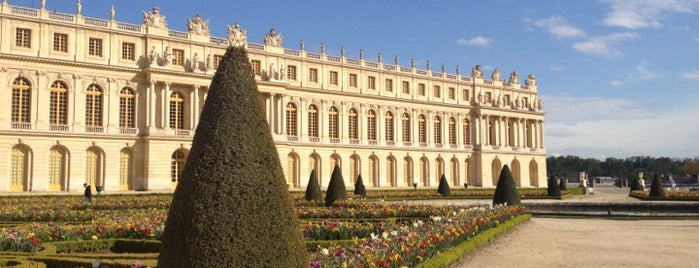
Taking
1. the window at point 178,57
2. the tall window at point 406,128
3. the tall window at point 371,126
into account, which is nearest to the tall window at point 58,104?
the window at point 178,57

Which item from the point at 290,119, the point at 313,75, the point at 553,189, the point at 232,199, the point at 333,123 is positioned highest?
the point at 313,75

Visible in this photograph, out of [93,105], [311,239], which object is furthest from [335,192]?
[93,105]

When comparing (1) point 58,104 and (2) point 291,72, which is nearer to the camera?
(1) point 58,104

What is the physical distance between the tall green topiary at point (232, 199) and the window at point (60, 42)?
36.8 meters

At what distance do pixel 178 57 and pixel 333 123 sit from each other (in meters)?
14.8

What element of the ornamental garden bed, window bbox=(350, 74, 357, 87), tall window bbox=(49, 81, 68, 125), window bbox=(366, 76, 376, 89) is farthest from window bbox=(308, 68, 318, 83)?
the ornamental garden bed

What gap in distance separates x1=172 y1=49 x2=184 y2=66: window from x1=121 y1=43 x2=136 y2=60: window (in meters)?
2.68

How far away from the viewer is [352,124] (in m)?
54.6

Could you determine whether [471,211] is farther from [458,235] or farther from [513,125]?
[513,125]

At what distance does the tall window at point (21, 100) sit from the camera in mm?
37625

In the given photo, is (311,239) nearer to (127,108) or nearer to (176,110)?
(127,108)

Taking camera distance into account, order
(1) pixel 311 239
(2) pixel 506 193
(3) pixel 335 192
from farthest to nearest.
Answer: (3) pixel 335 192 < (2) pixel 506 193 < (1) pixel 311 239

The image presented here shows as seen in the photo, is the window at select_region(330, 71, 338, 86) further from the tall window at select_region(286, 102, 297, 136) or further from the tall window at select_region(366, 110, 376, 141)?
the tall window at select_region(286, 102, 297, 136)

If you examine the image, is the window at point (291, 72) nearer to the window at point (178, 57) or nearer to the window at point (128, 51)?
the window at point (178, 57)
